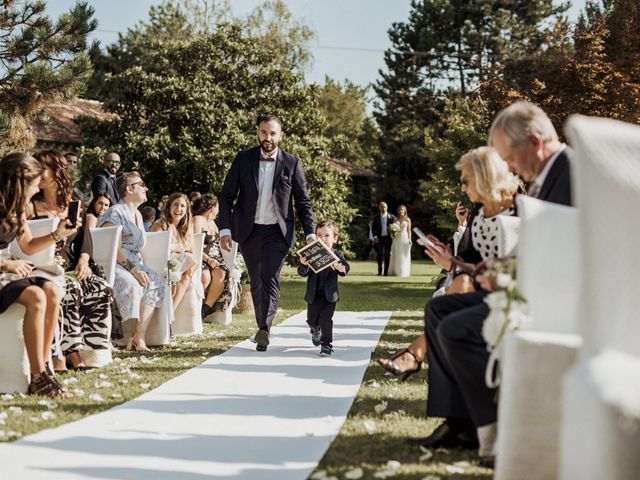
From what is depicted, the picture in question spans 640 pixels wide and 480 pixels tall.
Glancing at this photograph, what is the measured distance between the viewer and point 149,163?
70.1 ft

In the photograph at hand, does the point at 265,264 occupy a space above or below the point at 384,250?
above

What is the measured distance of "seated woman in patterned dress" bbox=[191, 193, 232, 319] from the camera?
11.0 metres

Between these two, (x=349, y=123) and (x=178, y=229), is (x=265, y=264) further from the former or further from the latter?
(x=349, y=123)

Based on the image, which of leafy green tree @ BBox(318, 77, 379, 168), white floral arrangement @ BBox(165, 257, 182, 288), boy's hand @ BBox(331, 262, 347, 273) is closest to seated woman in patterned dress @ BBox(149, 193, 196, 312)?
white floral arrangement @ BBox(165, 257, 182, 288)

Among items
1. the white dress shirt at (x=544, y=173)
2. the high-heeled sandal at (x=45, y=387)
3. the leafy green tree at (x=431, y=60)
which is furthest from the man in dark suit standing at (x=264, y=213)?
the leafy green tree at (x=431, y=60)

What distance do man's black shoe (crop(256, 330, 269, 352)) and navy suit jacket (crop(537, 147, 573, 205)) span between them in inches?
184

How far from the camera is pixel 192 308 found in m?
9.91

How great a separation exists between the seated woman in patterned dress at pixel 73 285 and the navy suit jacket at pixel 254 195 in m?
1.65

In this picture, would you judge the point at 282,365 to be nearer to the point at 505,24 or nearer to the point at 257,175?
the point at 257,175

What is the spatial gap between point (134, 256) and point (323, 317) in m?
2.01

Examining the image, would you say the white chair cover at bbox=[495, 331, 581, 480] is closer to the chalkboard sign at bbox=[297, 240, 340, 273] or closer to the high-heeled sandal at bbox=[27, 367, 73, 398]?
the high-heeled sandal at bbox=[27, 367, 73, 398]

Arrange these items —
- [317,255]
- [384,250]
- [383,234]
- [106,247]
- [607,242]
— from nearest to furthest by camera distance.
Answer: [607,242] → [106,247] → [317,255] → [383,234] → [384,250]

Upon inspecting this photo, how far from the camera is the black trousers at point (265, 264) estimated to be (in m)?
8.32

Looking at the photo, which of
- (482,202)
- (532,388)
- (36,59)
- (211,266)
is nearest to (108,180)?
(211,266)
